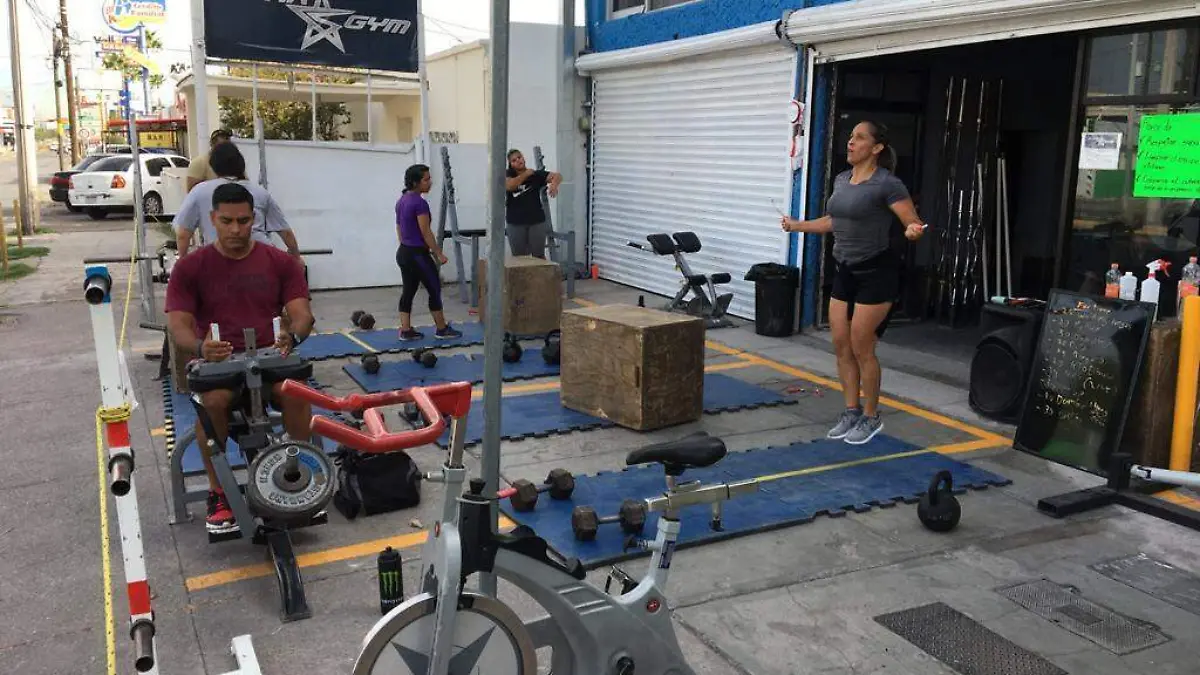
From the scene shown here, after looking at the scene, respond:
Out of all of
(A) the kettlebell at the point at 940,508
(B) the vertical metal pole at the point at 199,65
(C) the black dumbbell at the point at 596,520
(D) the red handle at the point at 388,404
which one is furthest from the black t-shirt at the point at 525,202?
(D) the red handle at the point at 388,404

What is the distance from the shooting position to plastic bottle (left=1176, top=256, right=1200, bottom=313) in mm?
5438

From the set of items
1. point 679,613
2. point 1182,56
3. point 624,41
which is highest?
point 624,41

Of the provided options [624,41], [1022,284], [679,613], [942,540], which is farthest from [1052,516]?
[624,41]

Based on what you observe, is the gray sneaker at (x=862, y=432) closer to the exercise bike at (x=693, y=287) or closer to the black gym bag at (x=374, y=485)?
the black gym bag at (x=374, y=485)

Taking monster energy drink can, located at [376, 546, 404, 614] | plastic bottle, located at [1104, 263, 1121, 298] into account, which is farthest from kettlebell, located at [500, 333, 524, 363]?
plastic bottle, located at [1104, 263, 1121, 298]

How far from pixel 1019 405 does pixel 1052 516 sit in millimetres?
1618

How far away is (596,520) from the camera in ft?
14.0

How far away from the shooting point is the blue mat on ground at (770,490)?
175 inches

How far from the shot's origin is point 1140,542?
4457 millimetres

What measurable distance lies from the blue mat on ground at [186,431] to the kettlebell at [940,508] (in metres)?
3.14

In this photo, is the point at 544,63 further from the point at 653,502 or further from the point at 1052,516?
the point at 653,502

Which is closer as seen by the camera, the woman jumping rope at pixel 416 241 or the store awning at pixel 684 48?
the woman jumping rope at pixel 416 241

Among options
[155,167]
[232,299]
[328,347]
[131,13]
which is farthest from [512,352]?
[131,13]

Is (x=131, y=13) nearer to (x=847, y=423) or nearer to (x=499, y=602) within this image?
(x=847, y=423)
